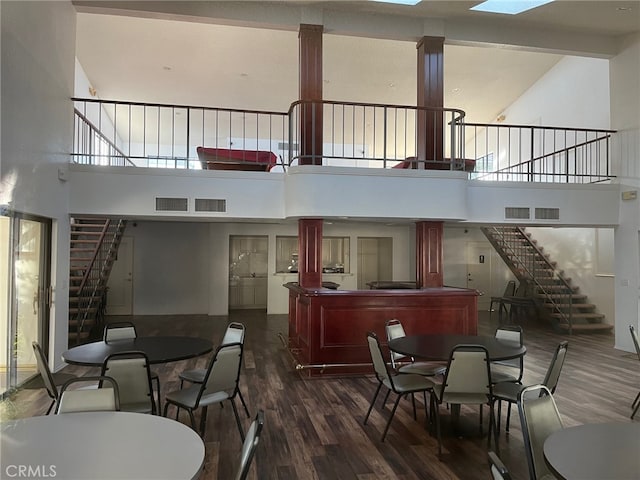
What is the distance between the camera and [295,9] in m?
6.25

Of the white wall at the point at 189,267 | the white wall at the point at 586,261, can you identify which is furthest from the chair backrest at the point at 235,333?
the white wall at the point at 586,261

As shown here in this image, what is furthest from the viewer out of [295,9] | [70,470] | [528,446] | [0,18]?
[295,9]

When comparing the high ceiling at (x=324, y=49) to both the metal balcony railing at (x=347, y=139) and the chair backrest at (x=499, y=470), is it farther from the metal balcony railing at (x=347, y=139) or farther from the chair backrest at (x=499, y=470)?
the chair backrest at (x=499, y=470)

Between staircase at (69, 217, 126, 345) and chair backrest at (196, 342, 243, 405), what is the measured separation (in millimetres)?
4439

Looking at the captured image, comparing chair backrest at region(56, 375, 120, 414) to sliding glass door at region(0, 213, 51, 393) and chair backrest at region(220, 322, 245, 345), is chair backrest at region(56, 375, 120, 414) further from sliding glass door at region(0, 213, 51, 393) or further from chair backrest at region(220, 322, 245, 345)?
sliding glass door at region(0, 213, 51, 393)

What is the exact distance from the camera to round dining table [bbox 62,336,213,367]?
329 cm

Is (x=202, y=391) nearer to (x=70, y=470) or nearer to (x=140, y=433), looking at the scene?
(x=140, y=433)

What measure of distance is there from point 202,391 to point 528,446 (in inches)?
83.8

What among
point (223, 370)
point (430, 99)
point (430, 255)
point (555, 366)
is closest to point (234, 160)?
point (430, 99)

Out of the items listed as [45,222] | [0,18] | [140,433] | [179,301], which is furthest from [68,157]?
[179,301]

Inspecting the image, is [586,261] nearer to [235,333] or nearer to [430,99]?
[430,99]

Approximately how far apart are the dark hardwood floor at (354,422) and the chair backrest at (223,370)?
1.61 feet

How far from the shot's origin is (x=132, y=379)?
9.97 feet

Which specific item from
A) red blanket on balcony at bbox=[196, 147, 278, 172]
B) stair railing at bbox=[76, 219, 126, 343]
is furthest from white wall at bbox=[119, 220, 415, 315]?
red blanket on balcony at bbox=[196, 147, 278, 172]
